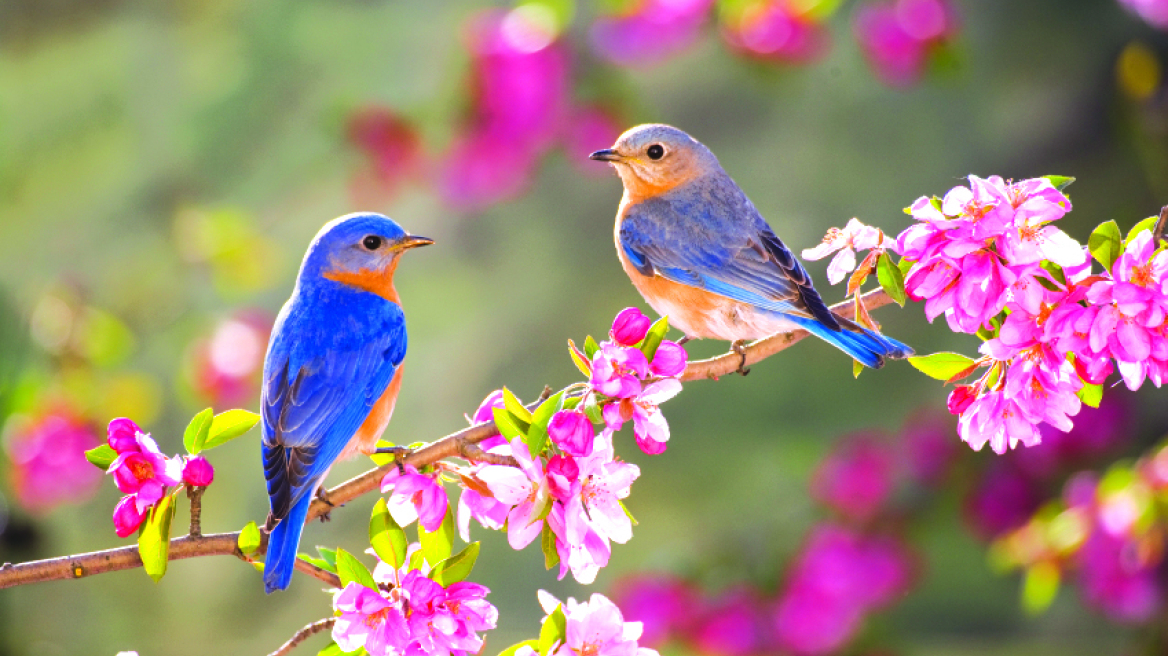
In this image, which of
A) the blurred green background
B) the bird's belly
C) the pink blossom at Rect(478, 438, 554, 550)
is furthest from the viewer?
the blurred green background

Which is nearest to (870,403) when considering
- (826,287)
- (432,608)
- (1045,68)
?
(826,287)

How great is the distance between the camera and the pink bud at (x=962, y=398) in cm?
168

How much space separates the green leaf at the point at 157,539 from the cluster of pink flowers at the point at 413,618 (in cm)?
29

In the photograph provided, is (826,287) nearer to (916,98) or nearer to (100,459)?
(916,98)

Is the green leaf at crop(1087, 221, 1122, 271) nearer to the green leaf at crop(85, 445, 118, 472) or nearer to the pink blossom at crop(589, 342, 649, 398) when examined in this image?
the pink blossom at crop(589, 342, 649, 398)

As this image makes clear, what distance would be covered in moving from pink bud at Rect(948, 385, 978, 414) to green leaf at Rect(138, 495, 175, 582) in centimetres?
Answer: 125

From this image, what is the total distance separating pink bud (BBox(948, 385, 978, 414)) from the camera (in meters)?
1.68

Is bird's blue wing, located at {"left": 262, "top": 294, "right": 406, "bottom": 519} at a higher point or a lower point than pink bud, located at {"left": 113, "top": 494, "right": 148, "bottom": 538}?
lower

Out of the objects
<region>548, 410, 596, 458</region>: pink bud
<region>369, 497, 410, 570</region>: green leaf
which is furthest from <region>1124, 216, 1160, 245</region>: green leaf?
<region>369, 497, 410, 570</region>: green leaf

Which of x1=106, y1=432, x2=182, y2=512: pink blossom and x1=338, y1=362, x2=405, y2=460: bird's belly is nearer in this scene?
x1=106, y1=432, x2=182, y2=512: pink blossom

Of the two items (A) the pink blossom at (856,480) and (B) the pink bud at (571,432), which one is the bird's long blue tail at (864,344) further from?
(A) the pink blossom at (856,480)

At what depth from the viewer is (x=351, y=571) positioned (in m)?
1.61

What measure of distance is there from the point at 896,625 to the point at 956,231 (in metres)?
4.06

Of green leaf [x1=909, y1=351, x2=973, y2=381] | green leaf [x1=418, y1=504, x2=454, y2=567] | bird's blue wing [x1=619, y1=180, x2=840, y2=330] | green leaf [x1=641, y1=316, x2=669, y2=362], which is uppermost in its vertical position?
green leaf [x1=641, y1=316, x2=669, y2=362]
